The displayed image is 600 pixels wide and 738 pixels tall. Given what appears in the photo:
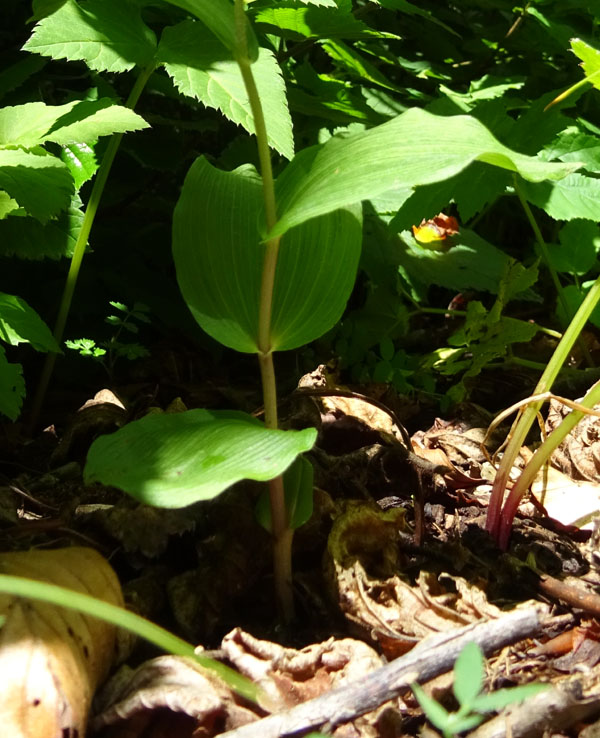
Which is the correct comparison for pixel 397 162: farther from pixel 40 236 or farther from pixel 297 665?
pixel 40 236

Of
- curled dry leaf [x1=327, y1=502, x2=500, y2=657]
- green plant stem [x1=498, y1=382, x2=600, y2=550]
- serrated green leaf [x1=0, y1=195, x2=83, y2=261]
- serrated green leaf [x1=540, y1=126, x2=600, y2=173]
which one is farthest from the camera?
serrated green leaf [x1=540, y1=126, x2=600, y2=173]

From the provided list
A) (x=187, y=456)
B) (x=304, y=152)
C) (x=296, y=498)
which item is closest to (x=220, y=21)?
(x=304, y=152)

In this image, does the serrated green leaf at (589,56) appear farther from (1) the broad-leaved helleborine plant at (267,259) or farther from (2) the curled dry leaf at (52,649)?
(2) the curled dry leaf at (52,649)

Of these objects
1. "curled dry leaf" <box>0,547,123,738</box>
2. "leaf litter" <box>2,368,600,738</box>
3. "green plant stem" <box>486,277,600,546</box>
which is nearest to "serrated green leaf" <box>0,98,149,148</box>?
"leaf litter" <box>2,368,600,738</box>

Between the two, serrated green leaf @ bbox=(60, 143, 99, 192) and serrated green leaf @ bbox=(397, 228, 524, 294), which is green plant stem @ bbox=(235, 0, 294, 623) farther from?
serrated green leaf @ bbox=(397, 228, 524, 294)

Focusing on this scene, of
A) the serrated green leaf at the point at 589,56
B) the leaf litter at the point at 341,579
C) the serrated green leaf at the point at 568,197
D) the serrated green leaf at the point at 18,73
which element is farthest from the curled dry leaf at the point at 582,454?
the serrated green leaf at the point at 18,73

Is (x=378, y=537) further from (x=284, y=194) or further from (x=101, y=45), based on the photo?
(x=101, y=45)
